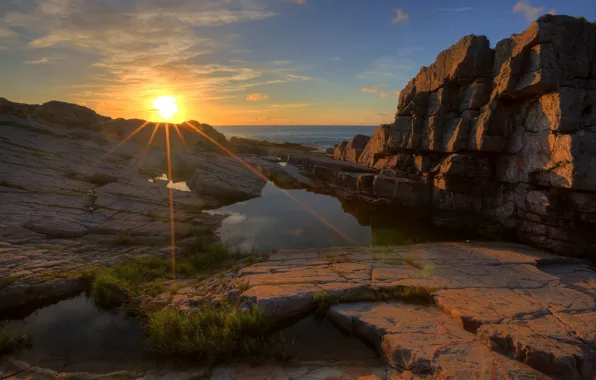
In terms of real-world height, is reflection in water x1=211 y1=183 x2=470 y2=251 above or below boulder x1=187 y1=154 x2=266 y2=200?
below

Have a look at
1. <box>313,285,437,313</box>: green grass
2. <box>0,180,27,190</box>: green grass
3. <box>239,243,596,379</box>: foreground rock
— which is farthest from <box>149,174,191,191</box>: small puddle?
<box>313,285,437,313</box>: green grass

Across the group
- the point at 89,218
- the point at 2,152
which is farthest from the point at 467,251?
the point at 2,152

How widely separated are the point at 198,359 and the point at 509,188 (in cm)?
1922

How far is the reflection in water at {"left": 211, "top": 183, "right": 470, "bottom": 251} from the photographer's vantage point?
18.6m

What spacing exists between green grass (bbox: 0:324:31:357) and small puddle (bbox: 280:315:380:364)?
740cm

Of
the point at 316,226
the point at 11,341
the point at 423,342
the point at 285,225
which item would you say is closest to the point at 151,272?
the point at 11,341

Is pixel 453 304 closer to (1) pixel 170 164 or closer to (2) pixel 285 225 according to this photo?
(2) pixel 285 225

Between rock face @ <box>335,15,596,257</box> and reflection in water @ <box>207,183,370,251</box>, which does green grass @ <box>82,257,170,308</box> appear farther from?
rock face @ <box>335,15,596,257</box>

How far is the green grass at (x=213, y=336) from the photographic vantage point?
8023mm

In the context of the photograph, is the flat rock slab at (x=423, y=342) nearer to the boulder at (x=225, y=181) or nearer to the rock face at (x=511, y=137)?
the rock face at (x=511, y=137)

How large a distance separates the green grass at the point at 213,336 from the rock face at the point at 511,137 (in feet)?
50.6

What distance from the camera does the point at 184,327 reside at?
8.56 m

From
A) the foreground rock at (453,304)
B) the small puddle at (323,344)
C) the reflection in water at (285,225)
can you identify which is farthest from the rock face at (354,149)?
the small puddle at (323,344)

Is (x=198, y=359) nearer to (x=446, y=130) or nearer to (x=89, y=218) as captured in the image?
(x=89, y=218)
